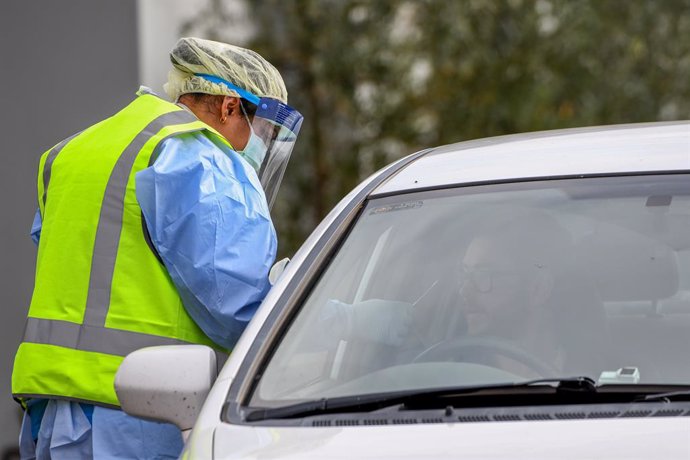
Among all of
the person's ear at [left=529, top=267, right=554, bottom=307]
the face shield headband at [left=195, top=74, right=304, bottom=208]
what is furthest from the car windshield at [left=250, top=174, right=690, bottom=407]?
the face shield headband at [left=195, top=74, right=304, bottom=208]

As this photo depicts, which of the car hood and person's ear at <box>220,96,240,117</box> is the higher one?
person's ear at <box>220,96,240,117</box>

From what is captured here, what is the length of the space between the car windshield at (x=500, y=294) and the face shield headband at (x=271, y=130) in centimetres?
76

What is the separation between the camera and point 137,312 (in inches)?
130

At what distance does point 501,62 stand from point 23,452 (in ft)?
29.8

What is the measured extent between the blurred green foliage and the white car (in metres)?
7.95

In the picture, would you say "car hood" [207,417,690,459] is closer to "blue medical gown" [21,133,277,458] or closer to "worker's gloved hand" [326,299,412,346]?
"worker's gloved hand" [326,299,412,346]

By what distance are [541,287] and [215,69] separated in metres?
1.37

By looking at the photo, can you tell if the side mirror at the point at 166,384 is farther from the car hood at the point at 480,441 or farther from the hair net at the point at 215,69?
the hair net at the point at 215,69

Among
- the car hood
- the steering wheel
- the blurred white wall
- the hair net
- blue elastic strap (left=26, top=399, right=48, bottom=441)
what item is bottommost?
blue elastic strap (left=26, top=399, right=48, bottom=441)

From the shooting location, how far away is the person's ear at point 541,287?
2.84 meters

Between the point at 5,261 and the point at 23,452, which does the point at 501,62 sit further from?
the point at 23,452

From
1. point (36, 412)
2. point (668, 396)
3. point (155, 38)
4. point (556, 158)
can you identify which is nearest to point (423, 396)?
point (668, 396)

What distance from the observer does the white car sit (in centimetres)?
240

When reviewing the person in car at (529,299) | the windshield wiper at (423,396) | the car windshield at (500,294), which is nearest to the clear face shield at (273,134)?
the car windshield at (500,294)
